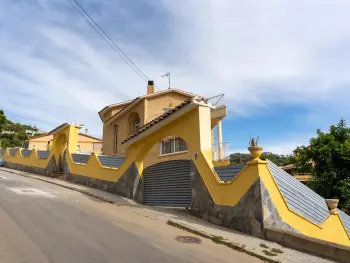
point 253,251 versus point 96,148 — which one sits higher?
point 96,148

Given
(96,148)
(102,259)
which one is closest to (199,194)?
(102,259)

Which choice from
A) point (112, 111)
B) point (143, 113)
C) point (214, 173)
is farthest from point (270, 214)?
point (112, 111)

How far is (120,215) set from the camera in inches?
375

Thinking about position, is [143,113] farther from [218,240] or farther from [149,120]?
[218,240]

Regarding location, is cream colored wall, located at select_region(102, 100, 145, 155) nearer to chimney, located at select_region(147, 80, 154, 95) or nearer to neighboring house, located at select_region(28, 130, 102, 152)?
chimney, located at select_region(147, 80, 154, 95)

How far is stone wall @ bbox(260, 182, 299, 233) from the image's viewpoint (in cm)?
789

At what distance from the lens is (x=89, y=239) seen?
6.38 meters

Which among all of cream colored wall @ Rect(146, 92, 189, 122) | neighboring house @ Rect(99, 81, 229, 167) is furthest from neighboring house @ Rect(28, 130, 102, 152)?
cream colored wall @ Rect(146, 92, 189, 122)

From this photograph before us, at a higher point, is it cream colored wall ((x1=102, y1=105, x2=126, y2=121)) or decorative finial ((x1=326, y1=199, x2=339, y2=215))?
cream colored wall ((x1=102, y1=105, x2=126, y2=121))

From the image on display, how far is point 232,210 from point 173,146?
974cm

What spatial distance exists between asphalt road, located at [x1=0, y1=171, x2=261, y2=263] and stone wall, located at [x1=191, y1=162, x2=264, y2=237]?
1.54 metres

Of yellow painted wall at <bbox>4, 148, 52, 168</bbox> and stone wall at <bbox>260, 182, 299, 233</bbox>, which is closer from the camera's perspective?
stone wall at <bbox>260, 182, 299, 233</bbox>

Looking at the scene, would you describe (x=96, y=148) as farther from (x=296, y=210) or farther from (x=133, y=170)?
(x=296, y=210)

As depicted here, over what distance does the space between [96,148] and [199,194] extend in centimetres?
2852
